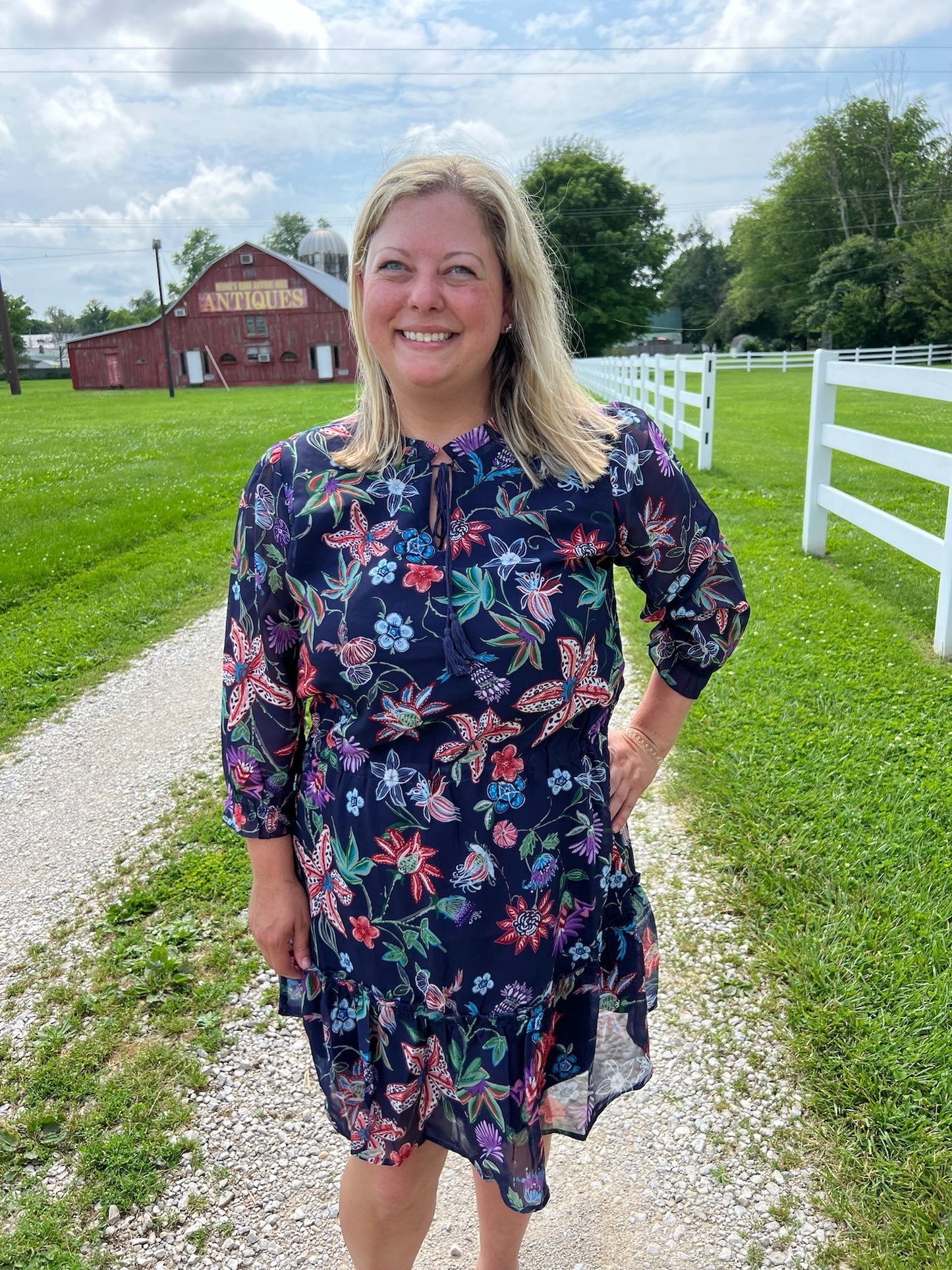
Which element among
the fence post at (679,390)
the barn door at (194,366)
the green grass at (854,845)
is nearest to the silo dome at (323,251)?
the barn door at (194,366)

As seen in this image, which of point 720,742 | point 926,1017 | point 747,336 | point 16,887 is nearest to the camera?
point 926,1017

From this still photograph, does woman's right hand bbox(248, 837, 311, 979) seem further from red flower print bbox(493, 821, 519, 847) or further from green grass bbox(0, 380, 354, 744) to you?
green grass bbox(0, 380, 354, 744)

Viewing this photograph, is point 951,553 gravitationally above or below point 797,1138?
above

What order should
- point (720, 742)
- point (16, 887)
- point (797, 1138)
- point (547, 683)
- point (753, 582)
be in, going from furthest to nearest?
1. point (753, 582)
2. point (720, 742)
3. point (16, 887)
4. point (797, 1138)
5. point (547, 683)

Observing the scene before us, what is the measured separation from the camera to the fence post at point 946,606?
4.96 m

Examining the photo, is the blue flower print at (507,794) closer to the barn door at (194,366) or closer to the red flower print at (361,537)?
the red flower print at (361,537)

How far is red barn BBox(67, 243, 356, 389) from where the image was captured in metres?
47.5

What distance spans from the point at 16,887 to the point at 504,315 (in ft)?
9.85

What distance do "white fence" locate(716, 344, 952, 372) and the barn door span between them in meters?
25.1

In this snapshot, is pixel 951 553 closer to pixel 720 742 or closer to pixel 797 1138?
pixel 720 742

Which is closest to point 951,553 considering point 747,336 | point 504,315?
point 504,315

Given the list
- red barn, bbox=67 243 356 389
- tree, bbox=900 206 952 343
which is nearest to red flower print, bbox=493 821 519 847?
tree, bbox=900 206 952 343

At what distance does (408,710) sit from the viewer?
153 centimetres

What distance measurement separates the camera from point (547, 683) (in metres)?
1.54
